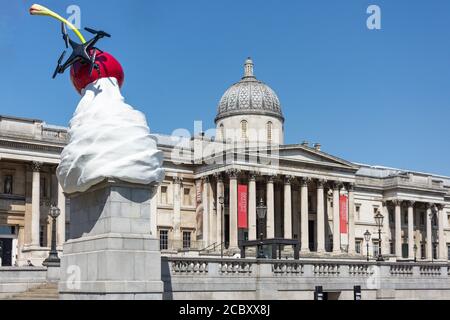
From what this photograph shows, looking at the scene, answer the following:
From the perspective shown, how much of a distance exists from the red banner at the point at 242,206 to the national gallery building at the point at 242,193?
94 mm

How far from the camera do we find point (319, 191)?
7919cm

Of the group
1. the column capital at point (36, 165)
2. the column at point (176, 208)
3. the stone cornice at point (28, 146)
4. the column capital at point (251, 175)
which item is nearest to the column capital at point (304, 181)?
the column capital at point (251, 175)

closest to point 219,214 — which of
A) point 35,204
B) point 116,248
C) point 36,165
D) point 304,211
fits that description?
point 304,211

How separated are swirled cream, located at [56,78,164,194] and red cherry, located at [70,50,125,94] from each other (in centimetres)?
21

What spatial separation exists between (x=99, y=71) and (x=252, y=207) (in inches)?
1970

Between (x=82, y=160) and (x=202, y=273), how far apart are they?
21.4ft

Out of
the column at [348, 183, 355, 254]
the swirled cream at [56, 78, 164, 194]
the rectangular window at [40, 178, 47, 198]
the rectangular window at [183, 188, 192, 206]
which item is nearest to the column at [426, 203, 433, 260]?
the column at [348, 183, 355, 254]

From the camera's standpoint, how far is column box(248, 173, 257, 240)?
237 feet

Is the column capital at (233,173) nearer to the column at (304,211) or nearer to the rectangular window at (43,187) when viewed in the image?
the column at (304,211)

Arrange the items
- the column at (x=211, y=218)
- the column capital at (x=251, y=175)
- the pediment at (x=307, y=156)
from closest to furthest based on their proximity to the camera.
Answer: the column capital at (x=251, y=175)
the column at (x=211, y=218)
the pediment at (x=307, y=156)

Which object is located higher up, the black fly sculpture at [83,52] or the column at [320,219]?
the black fly sculpture at [83,52]

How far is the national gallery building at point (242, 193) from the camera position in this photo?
6450 centimetres

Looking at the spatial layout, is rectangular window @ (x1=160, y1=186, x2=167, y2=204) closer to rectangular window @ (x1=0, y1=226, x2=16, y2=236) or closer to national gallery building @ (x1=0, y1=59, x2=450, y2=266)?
national gallery building @ (x1=0, y1=59, x2=450, y2=266)
